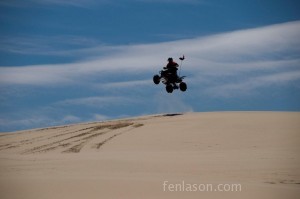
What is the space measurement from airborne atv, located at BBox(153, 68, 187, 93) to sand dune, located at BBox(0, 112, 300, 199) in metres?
1.92

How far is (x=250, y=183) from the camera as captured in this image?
8914 millimetres

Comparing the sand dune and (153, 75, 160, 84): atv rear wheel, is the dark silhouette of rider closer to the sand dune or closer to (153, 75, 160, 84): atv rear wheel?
(153, 75, 160, 84): atv rear wheel

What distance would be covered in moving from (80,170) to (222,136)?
7.82m

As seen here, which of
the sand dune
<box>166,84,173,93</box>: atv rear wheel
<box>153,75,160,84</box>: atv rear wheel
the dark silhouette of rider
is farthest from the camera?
<box>153,75,160,84</box>: atv rear wheel

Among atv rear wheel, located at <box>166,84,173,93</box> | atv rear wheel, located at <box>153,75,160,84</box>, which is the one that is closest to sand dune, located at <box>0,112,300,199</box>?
atv rear wheel, located at <box>166,84,173,93</box>

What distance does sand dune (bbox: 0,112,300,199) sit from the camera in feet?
26.0

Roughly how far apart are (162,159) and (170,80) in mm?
11305

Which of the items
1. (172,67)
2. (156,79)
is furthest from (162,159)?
(156,79)

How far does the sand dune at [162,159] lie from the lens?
793cm

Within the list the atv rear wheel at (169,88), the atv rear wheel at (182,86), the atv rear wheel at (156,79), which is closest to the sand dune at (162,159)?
the atv rear wheel at (169,88)

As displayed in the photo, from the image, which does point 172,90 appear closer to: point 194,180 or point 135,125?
point 135,125

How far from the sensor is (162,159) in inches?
499

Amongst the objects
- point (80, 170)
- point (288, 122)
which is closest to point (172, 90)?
point (288, 122)

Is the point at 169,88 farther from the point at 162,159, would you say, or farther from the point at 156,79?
the point at 162,159
